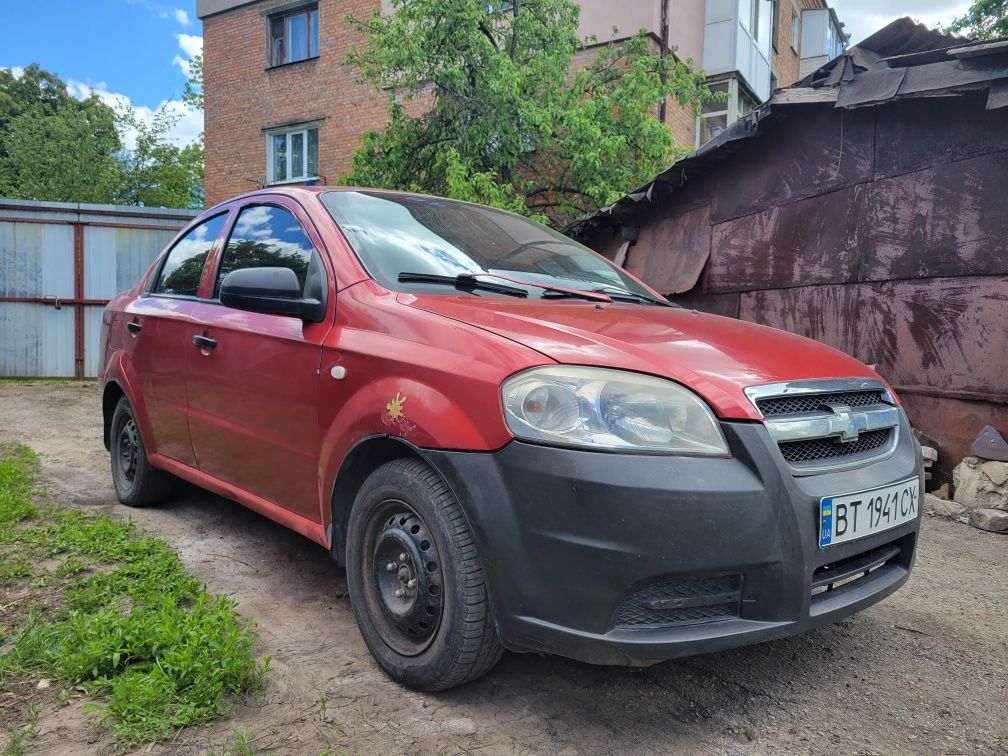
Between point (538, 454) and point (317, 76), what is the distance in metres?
15.7

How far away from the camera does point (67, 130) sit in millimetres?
28828

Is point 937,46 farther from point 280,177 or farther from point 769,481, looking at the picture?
point 280,177

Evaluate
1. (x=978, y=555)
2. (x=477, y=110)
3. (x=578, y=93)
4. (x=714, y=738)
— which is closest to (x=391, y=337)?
(x=714, y=738)

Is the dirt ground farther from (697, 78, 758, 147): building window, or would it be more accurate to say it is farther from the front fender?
(697, 78, 758, 147): building window

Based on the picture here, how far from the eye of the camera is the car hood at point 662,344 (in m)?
1.99

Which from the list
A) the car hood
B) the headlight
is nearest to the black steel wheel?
the headlight

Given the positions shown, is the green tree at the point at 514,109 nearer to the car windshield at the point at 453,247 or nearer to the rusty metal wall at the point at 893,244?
the rusty metal wall at the point at 893,244

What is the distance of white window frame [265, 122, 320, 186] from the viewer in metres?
15.9

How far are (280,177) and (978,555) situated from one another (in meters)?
15.5

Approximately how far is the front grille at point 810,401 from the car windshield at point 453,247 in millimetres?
1009

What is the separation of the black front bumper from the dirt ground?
0.35 metres

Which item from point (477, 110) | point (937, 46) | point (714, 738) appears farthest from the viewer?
point (477, 110)

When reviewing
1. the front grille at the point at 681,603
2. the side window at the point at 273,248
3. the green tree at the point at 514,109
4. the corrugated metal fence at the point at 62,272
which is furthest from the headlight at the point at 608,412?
the corrugated metal fence at the point at 62,272

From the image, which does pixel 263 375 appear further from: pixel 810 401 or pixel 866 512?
pixel 866 512
